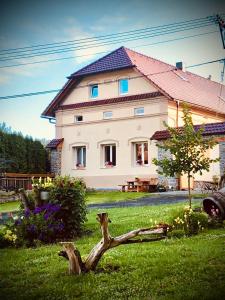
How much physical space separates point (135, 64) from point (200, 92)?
6938 millimetres

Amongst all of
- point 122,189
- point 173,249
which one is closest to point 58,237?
point 173,249

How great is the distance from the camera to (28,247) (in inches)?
345

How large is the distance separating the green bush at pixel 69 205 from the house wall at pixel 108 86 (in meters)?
16.9

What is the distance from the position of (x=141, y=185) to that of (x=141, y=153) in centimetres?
312

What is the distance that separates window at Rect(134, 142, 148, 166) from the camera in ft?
86.0

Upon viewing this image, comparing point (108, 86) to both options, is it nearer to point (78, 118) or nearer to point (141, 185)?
point (78, 118)

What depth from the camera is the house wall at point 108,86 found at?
1037 inches

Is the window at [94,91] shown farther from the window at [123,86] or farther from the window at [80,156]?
the window at [80,156]

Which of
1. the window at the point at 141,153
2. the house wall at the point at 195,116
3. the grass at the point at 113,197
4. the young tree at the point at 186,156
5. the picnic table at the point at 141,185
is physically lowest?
A: the grass at the point at 113,197

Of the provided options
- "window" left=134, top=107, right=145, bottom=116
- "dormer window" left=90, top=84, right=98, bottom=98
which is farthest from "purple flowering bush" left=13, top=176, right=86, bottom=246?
"dormer window" left=90, top=84, right=98, bottom=98

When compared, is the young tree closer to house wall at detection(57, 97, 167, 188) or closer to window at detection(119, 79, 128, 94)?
house wall at detection(57, 97, 167, 188)

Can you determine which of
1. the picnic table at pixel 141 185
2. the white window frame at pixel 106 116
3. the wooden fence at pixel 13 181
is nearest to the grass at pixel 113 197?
the picnic table at pixel 141 185

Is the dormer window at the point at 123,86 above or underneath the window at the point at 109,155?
above

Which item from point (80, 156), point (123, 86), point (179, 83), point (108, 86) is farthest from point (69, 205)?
point (179, 83)
